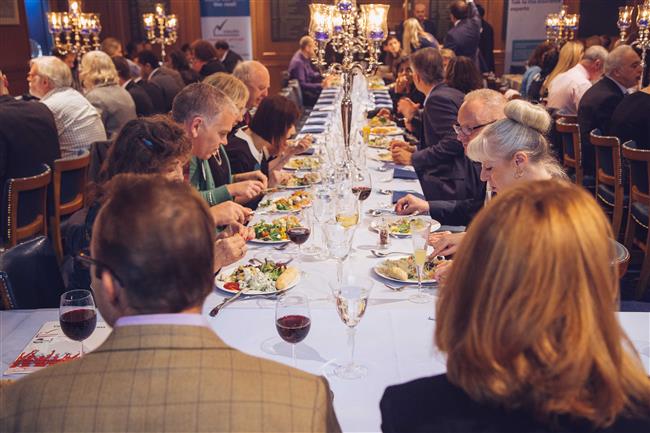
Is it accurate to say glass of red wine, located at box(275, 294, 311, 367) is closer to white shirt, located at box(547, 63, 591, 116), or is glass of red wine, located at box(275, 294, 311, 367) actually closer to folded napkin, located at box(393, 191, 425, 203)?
folded napkin, located at box(393, 191, 425, 203)

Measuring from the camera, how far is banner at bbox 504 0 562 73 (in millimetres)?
11438

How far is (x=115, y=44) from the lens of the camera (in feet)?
28.6

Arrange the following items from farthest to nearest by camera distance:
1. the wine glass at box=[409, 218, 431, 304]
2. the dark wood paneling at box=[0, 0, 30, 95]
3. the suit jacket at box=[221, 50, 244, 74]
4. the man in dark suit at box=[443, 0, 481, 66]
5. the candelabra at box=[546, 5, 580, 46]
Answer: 1. the candelabra at box=[546, 5, 580, 46]
2. the suit jacket at box=[221, 50, 244, 74]
3. the man in dark suit at box=[443, 0, 481, 66]
4. the dark wood paneling at box=[0, 0, 30, 95]
5. the wine glass at box=[409, 218, 431, 304]

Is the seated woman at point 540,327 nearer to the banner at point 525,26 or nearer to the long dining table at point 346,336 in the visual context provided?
the long dining table at point 346,336

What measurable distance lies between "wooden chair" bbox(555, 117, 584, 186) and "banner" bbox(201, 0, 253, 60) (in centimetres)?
791

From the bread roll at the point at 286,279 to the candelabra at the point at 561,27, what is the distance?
9126 mm

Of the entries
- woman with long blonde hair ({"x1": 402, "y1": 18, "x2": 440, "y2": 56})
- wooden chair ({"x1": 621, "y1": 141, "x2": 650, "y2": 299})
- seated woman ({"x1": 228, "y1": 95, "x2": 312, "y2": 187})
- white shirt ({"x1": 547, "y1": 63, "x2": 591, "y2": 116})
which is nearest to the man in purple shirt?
woman with long blonde hair ({"x1": 402, "y1": 18, "x2": 440, "y2": 56})

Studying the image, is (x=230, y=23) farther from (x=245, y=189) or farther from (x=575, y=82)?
(x=245, y=189)

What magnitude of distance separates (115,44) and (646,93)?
21.4 feet

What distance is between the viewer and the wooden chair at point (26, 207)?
3420 millimetres

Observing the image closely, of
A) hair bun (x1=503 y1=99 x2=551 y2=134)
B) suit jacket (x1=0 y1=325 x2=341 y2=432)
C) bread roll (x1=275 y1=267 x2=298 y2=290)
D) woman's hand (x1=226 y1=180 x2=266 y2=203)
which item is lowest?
bread roll (x1=275 y1=267 x2=298 y2=290)

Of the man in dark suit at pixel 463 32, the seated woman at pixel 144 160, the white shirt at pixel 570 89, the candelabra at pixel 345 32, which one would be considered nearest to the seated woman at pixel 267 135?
the candelabra at pixel 345 32

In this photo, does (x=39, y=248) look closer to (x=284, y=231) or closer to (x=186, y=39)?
(x=284, y=231)

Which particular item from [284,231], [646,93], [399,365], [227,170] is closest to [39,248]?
[284,231]
